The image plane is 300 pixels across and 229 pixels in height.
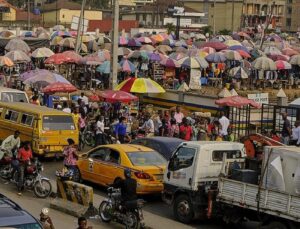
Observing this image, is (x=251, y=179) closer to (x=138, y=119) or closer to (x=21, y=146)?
(x=21, y=146)

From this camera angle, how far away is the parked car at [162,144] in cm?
1856

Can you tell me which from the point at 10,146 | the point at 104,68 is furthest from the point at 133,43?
the point at 10,146

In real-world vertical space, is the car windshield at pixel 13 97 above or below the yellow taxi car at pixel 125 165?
above

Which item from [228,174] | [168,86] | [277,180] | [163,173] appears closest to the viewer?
[277,180]

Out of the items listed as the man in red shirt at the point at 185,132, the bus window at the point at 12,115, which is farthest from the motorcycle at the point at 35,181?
the man in red shirt at the point at 185,132

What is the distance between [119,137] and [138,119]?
3.51 meters

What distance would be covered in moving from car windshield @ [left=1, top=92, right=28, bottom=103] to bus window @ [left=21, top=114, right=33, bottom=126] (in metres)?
3.93

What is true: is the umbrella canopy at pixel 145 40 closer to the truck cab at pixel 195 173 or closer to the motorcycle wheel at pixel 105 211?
the truck cab at pixel 195 173

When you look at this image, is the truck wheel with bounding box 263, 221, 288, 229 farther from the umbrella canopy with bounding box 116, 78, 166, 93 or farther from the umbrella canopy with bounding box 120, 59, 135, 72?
the umbrella canopy with bounding box 120, 59, 135, 72

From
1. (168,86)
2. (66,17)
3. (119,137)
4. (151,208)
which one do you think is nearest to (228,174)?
(151,208)

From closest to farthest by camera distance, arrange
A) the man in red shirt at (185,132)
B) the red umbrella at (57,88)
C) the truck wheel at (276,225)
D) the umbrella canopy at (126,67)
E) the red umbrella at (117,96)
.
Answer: the truck wheel at (276,225)
the man in red shirt at (185,132)
the red umbrella at (117,96)
the red umbrella at (57,88)
the umbrella canopy at (126,67)

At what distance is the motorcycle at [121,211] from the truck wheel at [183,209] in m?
1.07

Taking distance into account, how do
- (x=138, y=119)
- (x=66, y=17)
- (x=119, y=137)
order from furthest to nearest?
(x=66, y=17) → (x=138, y=119) → (x=119, y=137)

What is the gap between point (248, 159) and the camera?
48.4 feet
